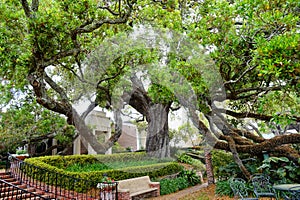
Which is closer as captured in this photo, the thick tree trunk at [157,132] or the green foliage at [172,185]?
the green foliage at [172,185]

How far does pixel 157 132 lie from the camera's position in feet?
46.3

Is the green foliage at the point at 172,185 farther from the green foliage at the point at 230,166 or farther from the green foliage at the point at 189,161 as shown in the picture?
the green foliage at the point at 189,161

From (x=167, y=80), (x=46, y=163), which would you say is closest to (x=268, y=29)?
(x=167, y=80)

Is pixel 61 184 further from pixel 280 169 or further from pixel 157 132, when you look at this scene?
pixel 280 169

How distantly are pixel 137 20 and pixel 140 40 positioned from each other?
136 cm

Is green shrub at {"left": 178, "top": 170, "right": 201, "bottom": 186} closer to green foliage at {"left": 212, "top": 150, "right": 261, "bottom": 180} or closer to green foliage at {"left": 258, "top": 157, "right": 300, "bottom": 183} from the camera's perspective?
green foliage at {"left": 212, "top": 150, "right": 261, "bottom": 180}

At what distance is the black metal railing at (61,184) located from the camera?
7.74 m

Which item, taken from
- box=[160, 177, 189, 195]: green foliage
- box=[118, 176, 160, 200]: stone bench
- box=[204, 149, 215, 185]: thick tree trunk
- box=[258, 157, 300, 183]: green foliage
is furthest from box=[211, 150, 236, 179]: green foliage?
box=[118, 176, 160, 200]: stone bench

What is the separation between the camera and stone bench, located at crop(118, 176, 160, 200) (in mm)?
7988

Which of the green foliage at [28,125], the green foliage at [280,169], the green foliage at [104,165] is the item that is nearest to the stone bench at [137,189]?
the green foliage at [104,165]

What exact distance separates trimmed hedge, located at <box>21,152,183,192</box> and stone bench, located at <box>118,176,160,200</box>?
774 mm

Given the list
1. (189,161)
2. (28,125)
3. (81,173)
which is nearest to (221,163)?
(189,161)

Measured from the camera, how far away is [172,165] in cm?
1295

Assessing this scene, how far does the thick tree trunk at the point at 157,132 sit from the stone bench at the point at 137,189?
152 inches
